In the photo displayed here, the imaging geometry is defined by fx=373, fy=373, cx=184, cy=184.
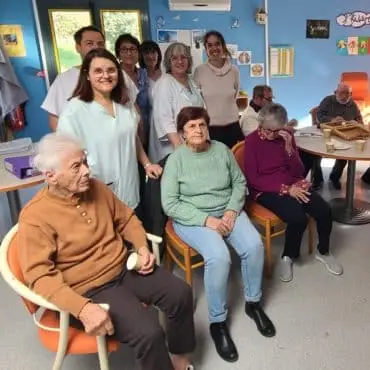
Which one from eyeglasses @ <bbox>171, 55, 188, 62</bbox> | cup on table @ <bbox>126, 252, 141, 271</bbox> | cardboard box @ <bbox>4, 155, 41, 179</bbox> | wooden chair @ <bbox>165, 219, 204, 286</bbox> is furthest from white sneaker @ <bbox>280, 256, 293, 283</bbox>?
cardboard box @ <bbox>4, 155, 41, 179</bbox>

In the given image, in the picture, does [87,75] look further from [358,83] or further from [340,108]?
[358,83]

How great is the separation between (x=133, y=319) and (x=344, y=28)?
552cm

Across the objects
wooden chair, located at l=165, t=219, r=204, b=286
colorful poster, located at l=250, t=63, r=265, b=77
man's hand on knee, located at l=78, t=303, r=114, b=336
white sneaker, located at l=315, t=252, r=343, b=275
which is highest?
colorful poster, located at l=250, t=63, r=265, b=77

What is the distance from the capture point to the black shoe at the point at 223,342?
5.49 feet

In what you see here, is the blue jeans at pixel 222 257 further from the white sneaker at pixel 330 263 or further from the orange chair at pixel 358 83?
the orange chair at pixel 358 83

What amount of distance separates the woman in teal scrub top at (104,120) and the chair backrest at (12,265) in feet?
1.73

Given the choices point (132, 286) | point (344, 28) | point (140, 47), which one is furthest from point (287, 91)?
point (132, 286)

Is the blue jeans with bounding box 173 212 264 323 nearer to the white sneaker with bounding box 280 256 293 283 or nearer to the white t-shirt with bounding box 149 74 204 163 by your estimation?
the white sneaker with bounding box 280 256 293 283

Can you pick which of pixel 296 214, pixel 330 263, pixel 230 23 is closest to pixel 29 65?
pixel 230 23

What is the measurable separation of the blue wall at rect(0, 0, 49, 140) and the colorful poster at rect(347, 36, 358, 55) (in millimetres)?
4298

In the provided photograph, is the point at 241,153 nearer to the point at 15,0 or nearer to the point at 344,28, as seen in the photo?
the point at 15,0

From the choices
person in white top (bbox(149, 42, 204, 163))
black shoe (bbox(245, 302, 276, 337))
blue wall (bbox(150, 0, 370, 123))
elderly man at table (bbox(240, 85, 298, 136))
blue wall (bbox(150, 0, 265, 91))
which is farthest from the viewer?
blue wall (bbox(150, 0, 370, 123))

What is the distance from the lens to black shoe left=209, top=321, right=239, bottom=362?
1.67m

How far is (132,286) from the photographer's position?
4.81 ft
